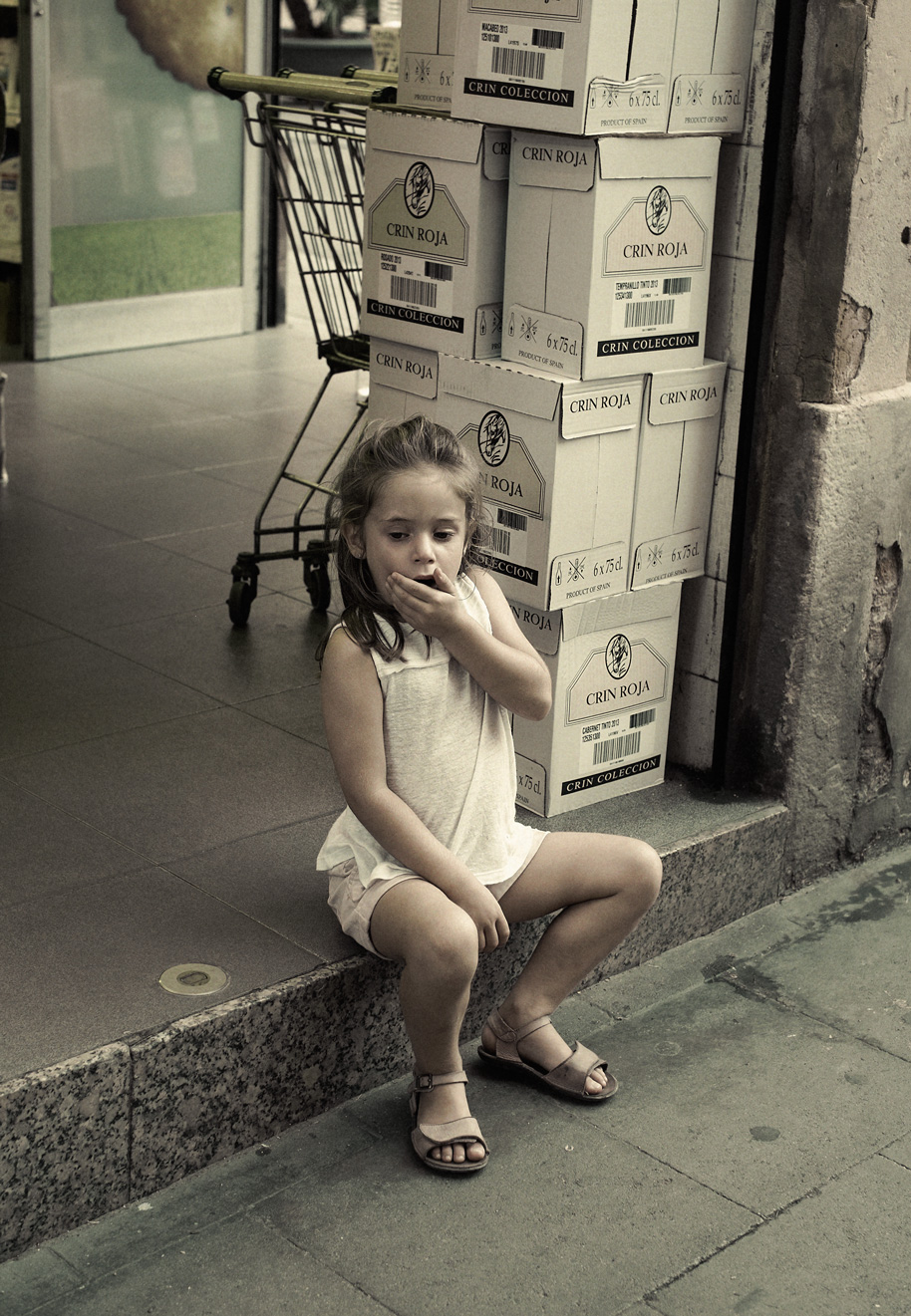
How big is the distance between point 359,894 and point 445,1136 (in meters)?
0.38

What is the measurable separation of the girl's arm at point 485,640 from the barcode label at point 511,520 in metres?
0.30

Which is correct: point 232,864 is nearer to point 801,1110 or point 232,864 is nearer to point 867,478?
point 801,1110

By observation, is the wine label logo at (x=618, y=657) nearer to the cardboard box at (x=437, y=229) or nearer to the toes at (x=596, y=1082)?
the cardboard box at (x=437, y=229)

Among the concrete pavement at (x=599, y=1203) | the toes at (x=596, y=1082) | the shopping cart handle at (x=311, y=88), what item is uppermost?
the shopping cart handle at (x=311, y=88)

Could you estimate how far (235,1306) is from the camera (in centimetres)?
204

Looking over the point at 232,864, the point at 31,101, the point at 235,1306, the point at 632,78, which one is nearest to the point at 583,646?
the point at 232,864

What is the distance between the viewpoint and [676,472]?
9.81 feet

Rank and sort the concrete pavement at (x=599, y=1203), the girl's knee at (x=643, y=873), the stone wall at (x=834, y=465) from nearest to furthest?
the concrete pavement at (x=599, y=1203) < the girl's knee at (x=643, y=873) < the stone wall at (x=834, y=465)

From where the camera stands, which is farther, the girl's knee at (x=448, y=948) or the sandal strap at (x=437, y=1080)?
the sandal strap at (x=437, y=1080)

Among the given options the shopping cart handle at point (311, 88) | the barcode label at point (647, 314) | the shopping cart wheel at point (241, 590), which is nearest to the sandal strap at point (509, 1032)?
the barcode label at point (647, 314)

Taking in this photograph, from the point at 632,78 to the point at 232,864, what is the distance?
1.49 m

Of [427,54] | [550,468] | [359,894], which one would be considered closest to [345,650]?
[359,894]

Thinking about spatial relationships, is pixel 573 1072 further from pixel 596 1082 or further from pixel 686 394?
pixel 686 394

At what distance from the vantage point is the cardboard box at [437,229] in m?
2.80
